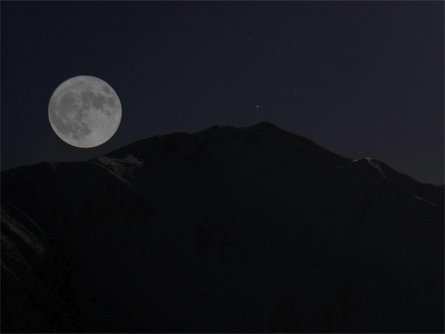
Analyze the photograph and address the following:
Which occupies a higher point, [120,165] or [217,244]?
[120,165]

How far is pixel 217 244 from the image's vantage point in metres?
31.7

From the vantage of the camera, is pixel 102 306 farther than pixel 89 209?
No

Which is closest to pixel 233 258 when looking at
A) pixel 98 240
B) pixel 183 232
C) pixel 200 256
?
pixel 200 256

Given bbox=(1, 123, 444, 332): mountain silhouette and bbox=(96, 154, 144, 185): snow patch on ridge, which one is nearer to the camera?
bbox=(1, 123, 444, 332): mountain silhouette

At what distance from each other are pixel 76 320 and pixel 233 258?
1337 centimetres

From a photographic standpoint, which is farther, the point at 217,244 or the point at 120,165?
the point at 120,165

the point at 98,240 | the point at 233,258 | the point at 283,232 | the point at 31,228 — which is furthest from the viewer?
the point at 283,232

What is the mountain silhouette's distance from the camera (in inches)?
963

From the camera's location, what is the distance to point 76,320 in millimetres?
22141

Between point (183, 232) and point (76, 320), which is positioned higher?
point (183, 232)

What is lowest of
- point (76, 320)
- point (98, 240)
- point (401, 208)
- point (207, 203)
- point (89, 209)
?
point (76, 320)

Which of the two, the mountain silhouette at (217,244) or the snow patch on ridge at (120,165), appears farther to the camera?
the snow patch on ridge at (120,165)

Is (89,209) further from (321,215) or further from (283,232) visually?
(321,215)

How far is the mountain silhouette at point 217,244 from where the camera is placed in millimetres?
24453
